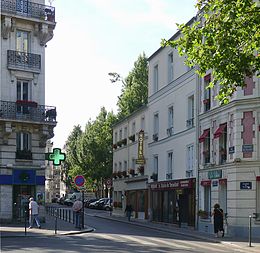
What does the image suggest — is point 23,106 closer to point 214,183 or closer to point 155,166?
point 214,183

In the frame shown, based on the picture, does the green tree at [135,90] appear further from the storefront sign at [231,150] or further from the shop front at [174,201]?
the storefront sign at [231,150]

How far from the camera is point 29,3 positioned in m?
36.8

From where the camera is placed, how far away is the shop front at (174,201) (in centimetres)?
3566

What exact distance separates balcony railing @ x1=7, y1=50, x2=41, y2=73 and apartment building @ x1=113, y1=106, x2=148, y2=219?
13.2m

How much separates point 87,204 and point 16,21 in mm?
43756

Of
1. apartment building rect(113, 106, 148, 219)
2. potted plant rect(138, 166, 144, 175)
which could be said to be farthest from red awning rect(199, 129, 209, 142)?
potted plant rect(138, 166, 144, 175)

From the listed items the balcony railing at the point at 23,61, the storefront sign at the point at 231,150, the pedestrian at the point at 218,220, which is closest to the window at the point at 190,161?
the storefront sign at the point at 231,150

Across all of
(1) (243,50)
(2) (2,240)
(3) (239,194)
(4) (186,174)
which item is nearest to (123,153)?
(4) (186,174)

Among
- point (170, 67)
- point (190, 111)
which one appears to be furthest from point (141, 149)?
point (190, 111)

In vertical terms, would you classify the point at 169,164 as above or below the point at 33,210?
above

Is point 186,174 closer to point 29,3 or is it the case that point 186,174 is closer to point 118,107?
point 29,3

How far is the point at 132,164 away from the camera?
171 ft

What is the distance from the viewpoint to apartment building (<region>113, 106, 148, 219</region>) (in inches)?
1864

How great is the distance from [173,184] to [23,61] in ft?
40.9
